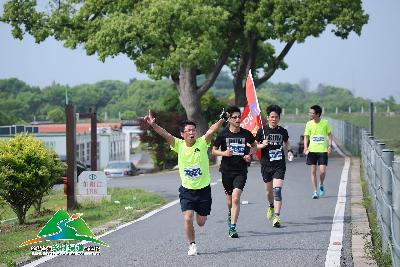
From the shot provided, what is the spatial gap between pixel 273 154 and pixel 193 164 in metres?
3.27

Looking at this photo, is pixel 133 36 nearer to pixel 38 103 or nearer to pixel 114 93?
pixel 38 103

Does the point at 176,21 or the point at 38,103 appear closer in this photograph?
the point at 176,21

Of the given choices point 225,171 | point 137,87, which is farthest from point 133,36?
point 137,87

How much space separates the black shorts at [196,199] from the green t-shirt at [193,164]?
0.07 metres

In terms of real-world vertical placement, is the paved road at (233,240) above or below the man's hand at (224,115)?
below

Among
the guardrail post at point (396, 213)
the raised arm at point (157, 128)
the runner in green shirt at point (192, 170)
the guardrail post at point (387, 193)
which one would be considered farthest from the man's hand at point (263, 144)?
the guardrail post at point (396, 213)

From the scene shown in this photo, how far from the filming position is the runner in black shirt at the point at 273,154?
13266 mm

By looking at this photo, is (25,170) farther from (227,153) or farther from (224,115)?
(224,115)

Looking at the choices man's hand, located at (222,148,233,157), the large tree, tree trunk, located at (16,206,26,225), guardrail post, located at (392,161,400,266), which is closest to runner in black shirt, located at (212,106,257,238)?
man's hand, located at (222,148,233,157)

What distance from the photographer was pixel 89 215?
16344mm

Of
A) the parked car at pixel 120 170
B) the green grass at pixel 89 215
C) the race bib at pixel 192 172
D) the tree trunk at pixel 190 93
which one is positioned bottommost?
the parked car at pixel 120 170

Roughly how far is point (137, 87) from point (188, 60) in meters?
148

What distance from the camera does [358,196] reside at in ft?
57.2

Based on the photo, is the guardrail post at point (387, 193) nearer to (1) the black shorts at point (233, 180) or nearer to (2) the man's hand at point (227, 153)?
(2) the man's hand at point (227, 153)
